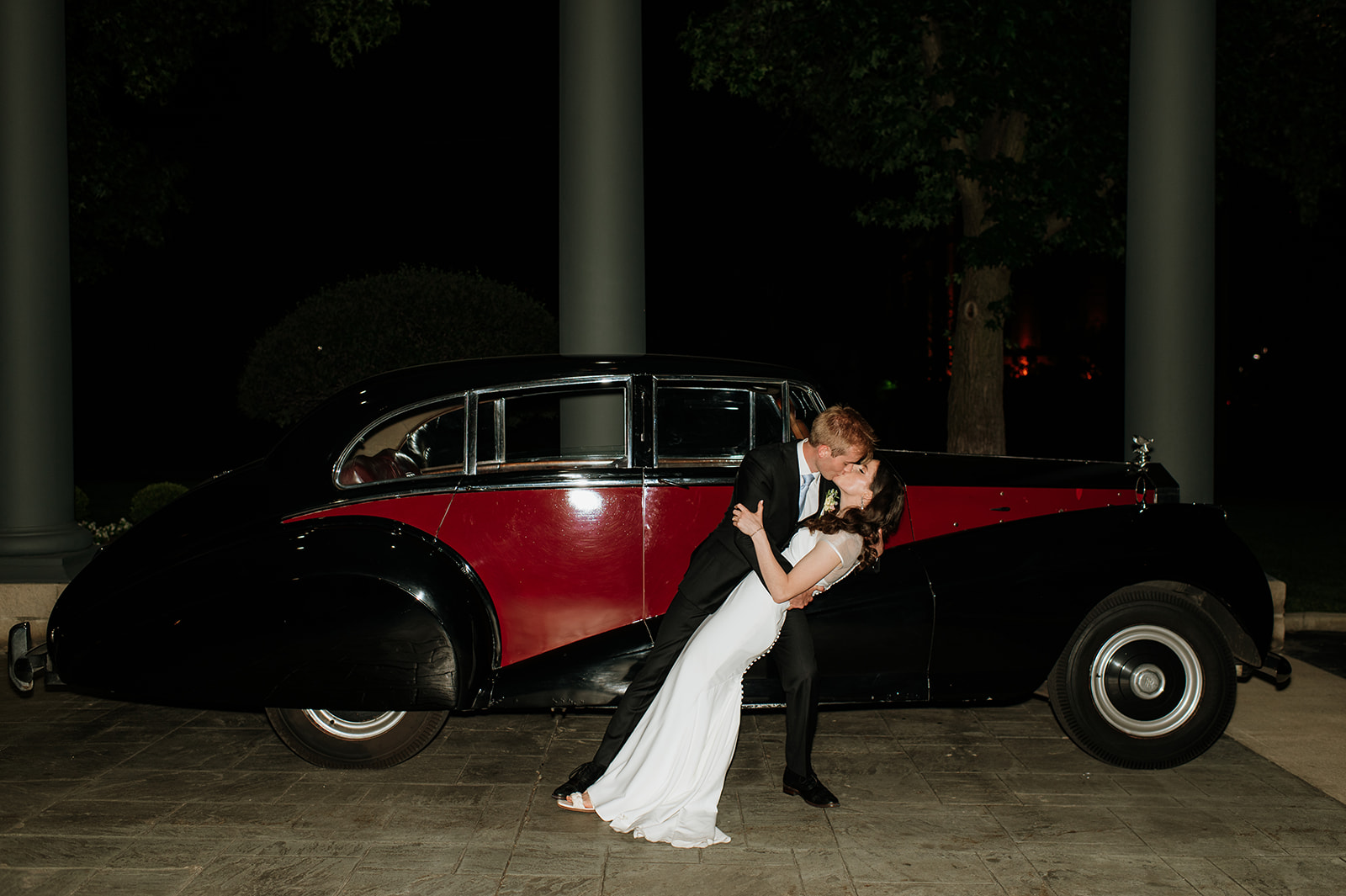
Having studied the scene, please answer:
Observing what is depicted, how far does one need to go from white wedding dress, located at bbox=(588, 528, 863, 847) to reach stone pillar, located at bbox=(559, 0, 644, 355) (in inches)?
162

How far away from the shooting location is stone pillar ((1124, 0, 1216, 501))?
8047 millimetres

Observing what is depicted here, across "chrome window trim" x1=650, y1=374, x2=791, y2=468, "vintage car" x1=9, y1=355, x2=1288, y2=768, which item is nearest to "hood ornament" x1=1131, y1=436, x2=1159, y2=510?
"vintage car" x1=9, y1=355, x2=1288, y2=768

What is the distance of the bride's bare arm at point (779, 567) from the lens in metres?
4.33

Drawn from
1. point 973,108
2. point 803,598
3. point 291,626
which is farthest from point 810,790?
point 973,108

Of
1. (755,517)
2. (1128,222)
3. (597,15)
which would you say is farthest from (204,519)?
(1128,222)

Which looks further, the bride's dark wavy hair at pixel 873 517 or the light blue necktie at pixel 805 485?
the light blue necktie at pixel 805 485

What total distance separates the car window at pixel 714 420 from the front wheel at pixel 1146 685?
5.64 ft

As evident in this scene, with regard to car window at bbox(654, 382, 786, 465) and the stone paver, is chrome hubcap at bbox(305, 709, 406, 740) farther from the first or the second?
car window at bbox(654, 382, 786, 465)

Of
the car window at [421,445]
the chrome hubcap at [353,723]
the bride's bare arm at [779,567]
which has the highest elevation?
the car window at [421,445]

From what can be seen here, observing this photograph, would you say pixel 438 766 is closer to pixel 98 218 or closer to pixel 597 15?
pixel 597 15

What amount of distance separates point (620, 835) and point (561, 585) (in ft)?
3.59

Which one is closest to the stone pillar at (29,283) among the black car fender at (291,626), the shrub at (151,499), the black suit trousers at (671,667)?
the shrub at (151,499)

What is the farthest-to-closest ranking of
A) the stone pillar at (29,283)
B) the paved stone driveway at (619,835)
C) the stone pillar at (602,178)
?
the stone pillar at (602,178) < the stone pillar at (29,283) < the paved stone driveway at (619,835)

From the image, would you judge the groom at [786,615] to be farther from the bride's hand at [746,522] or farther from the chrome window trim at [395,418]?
the chrome window trim at [395,418]
